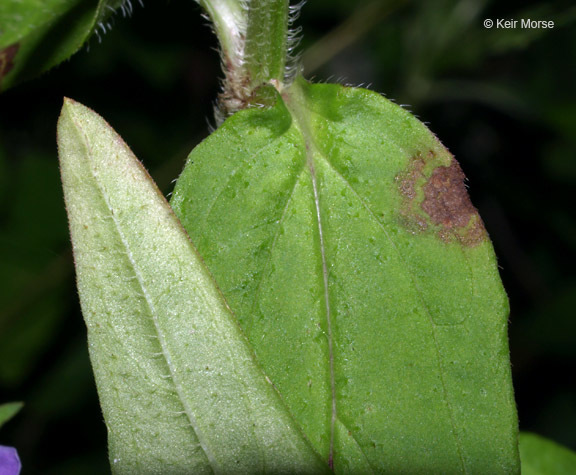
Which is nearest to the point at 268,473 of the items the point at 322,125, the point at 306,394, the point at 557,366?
the point at 306,394

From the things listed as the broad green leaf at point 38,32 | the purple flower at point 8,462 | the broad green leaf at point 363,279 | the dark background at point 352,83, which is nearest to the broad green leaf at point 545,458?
the broad green leaf at point 363,279

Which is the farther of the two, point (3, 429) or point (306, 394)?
point (3, 429)

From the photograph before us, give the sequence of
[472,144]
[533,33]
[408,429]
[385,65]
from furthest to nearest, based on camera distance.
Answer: [472,144]
[385,65]
[533,33]
[408,429]

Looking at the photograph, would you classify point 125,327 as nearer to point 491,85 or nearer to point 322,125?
→ point 322,125

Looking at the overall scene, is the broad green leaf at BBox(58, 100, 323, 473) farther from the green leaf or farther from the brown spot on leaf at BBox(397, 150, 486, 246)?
the brown spot on leaf at BBox(397, 150, 486, 246)

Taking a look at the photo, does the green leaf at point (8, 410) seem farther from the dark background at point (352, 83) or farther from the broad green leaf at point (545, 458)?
the dark background at point (352, 83)

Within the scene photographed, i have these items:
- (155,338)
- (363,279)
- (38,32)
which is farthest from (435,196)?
(38,32)

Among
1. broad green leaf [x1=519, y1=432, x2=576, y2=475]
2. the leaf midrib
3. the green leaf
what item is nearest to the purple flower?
the green leaf
